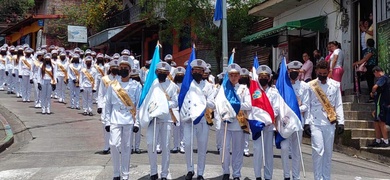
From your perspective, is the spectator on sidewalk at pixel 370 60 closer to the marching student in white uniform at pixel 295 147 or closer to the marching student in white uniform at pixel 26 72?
the marching student in white uniform at pixel 295 147

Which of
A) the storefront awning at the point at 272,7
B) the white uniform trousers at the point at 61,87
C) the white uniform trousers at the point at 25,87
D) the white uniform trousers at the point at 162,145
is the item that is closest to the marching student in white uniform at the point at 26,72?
the white uniform trousers at the point at 25,87

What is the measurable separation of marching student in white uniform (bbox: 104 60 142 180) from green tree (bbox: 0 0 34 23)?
4304 cm

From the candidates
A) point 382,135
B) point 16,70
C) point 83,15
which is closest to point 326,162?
point 382,135

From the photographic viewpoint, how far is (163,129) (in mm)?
10344

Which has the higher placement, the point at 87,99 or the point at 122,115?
the point at 87,99

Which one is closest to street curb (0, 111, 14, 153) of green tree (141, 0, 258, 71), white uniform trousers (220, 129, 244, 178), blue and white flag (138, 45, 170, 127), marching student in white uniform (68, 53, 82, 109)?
marching student in white uniform (68, 53, 82, 109)

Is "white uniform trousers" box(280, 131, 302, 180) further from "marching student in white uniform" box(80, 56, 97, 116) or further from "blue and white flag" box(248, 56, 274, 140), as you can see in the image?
"marching student in white uniform" box(80, 56, 97, 116)

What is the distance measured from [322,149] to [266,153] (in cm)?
106

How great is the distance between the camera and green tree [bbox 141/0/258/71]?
2327 cm

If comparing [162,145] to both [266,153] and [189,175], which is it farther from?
[266,153]

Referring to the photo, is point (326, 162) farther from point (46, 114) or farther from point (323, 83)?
point (46, 114)

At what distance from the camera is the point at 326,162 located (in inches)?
381

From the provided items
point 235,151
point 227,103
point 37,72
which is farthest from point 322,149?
point 37,72

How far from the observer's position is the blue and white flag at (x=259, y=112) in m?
10.0
